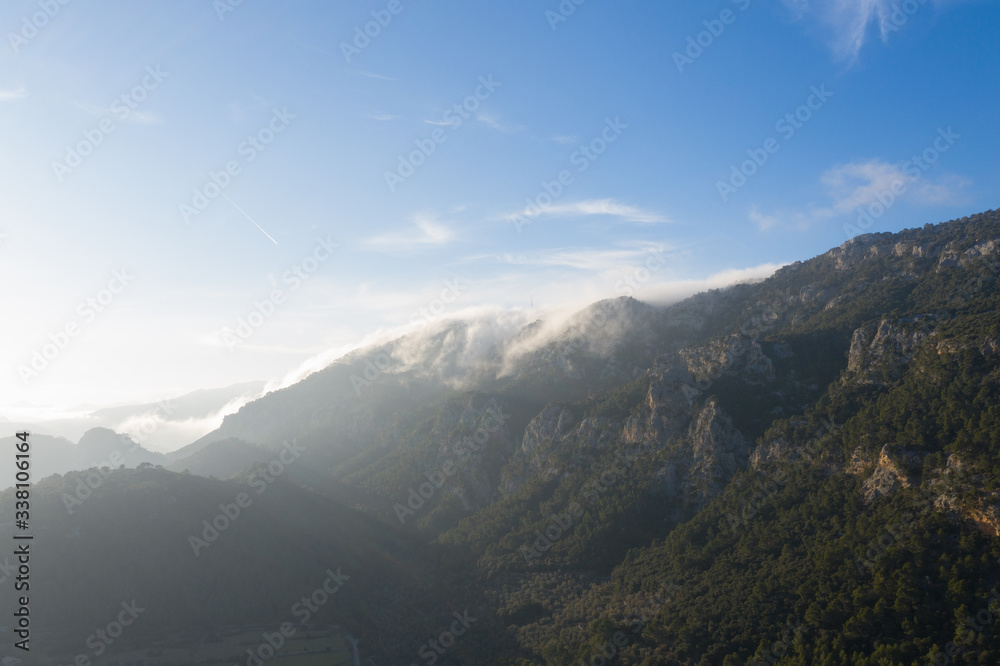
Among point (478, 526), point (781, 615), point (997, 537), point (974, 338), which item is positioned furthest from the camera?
point (478, 526)

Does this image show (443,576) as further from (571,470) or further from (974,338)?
(974,338)

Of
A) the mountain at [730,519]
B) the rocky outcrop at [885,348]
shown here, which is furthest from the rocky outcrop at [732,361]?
the rocky outcrop at [885,348]

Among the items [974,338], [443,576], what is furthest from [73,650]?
[974,338]

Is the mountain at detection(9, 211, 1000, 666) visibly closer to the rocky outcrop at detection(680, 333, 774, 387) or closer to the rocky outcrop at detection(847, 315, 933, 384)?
the rocky outcrop at detection(847, 315, 933, 384)

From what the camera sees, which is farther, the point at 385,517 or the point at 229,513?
the point at 385,517
